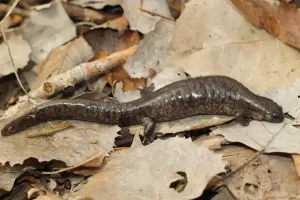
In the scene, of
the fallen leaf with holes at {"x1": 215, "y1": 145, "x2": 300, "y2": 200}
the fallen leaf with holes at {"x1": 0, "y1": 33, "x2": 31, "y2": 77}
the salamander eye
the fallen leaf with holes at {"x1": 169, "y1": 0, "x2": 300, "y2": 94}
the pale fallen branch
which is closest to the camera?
the fallen leaf with holes at {"x1": 215, "y1": 145, "x2": 300, "y2": 200}

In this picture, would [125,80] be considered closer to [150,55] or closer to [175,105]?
[150,55]

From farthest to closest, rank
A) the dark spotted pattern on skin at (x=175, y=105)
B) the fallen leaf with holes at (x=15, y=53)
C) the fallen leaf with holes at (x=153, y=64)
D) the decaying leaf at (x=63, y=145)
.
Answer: the fallen leaf with holes at (x=15, y=53) < the fallen leaf with holes at (x=153, y=64) < the dark spotted pattern on skin at (x=175, y=105) < the decaying leaf at (x=63, y=145)

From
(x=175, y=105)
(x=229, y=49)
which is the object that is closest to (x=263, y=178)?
(x=175, y=105)

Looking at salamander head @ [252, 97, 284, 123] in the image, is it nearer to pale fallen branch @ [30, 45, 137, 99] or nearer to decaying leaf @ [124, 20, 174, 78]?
decaying leaf @ [124, 20, 174, 78]

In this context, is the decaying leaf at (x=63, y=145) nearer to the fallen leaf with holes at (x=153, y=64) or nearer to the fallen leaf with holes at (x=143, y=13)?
the fallen leaf with holes at (x=153, y=64)

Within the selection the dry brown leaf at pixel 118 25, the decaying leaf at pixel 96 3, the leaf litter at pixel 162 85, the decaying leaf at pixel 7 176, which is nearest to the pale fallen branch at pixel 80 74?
the leaf litter at pixel 162 85

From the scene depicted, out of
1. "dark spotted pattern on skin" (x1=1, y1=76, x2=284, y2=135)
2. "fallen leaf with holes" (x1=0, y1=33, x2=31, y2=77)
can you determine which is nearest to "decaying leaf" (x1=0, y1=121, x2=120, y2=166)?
"dark spotted pattern on skin" (x1=1, y1=76, x2=284, y2=135)
